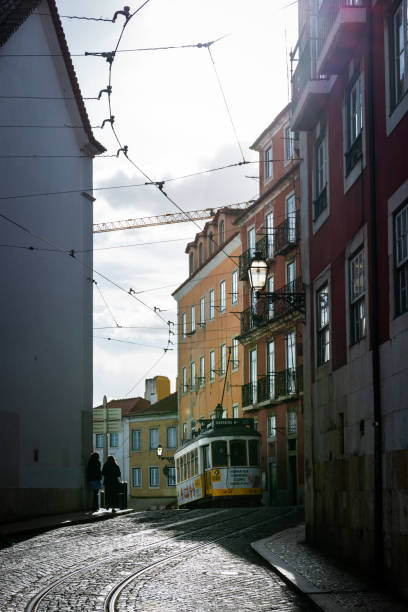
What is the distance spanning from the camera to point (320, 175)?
1564cm

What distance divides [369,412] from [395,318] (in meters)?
1.46

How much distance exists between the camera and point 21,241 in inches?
977

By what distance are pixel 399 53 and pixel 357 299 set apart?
124 inches

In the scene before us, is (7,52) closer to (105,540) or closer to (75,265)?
(75,265)

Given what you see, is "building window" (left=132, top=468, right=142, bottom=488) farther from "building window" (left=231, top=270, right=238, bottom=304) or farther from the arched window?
"building window" (left=231, top=270, right=238, bottom=304)

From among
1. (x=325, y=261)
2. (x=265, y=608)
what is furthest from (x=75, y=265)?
(x=265, y=608)

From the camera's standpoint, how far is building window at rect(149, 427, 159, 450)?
68.1 m

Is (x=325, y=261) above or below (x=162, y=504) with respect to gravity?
above

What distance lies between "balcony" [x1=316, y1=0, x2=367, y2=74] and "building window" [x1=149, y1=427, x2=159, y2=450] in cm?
5565

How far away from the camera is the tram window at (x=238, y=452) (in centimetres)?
3331

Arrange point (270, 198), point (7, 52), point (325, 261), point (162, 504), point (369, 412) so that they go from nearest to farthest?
point (369, 412) < point (325, 261) < point (7, 52) < point (270, 198) < point (162, 504)

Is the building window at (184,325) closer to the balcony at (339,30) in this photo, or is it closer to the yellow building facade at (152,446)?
the yellow building facade at (152,446)

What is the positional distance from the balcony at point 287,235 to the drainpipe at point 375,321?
25854 mm

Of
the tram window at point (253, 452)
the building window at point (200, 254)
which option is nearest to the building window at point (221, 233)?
the building window at point (200, 254)
